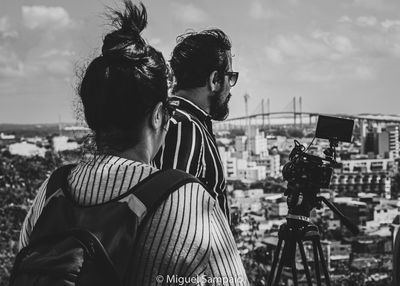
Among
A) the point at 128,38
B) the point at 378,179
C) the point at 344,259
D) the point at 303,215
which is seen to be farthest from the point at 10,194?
the point at 378,179

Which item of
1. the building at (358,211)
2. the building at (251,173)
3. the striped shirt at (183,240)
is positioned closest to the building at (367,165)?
the building at (251,173)

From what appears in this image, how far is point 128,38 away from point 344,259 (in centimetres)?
1699

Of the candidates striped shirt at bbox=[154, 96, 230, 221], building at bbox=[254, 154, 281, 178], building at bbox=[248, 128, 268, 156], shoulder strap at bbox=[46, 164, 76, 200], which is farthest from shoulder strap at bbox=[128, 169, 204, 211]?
building at bbox=[248, 128, 268, 156]

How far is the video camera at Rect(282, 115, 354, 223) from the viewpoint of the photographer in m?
1.48

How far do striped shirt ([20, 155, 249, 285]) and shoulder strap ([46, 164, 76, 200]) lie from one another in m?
0.05

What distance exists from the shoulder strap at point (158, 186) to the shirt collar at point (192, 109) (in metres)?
0.63

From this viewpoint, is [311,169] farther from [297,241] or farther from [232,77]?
[232,77]

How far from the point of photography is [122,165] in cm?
73

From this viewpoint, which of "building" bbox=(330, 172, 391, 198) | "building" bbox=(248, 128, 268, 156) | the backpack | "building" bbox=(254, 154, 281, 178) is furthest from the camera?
"building" bbox=(248, 128, 268, 156)

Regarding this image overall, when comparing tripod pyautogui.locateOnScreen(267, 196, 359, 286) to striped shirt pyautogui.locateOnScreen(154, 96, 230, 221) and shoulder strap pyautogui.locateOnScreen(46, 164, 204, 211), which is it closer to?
striped shirt pyautogui.locateOnScreen(154, 96, 230, 221)

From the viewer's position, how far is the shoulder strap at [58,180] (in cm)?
75

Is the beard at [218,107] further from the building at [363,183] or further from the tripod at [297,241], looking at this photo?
the building at [363,183]

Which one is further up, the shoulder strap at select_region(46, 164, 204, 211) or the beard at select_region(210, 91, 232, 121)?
the beard at select_region(210, 91, 232, 121)

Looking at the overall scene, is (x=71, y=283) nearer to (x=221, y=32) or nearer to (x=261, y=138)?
(x=221, y=32)
